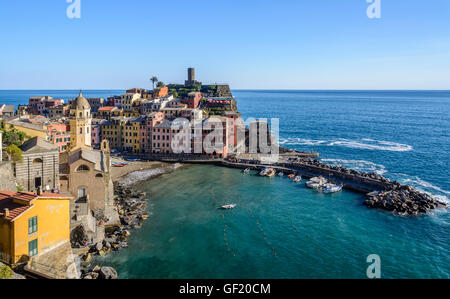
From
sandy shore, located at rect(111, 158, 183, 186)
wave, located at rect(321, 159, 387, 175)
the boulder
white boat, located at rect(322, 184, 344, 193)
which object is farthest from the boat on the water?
the boulder

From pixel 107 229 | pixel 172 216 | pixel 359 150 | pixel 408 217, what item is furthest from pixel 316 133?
pixel 107 229

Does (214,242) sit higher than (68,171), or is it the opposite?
(68,171)

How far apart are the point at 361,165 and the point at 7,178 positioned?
233 feet

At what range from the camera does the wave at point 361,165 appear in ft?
235

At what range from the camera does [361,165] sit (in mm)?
76562

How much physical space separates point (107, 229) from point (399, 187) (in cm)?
4877

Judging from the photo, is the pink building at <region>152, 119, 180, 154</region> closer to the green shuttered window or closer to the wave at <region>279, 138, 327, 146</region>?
the wave at <region>279, 138, 327, 146</region>

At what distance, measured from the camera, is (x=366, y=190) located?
57.8 meters

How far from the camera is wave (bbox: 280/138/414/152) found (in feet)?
312

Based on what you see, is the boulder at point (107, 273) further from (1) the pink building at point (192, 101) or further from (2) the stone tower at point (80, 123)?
(1) the pink building at point (192, 101)

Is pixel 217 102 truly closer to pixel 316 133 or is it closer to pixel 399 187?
pixel 316 133

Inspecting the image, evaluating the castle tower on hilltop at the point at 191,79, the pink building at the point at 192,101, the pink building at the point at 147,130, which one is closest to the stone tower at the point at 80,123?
the pink building at the point at 147,130

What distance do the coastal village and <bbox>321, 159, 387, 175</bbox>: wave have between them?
6.75m

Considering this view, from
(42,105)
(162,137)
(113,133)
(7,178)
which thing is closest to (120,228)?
(7,178)
